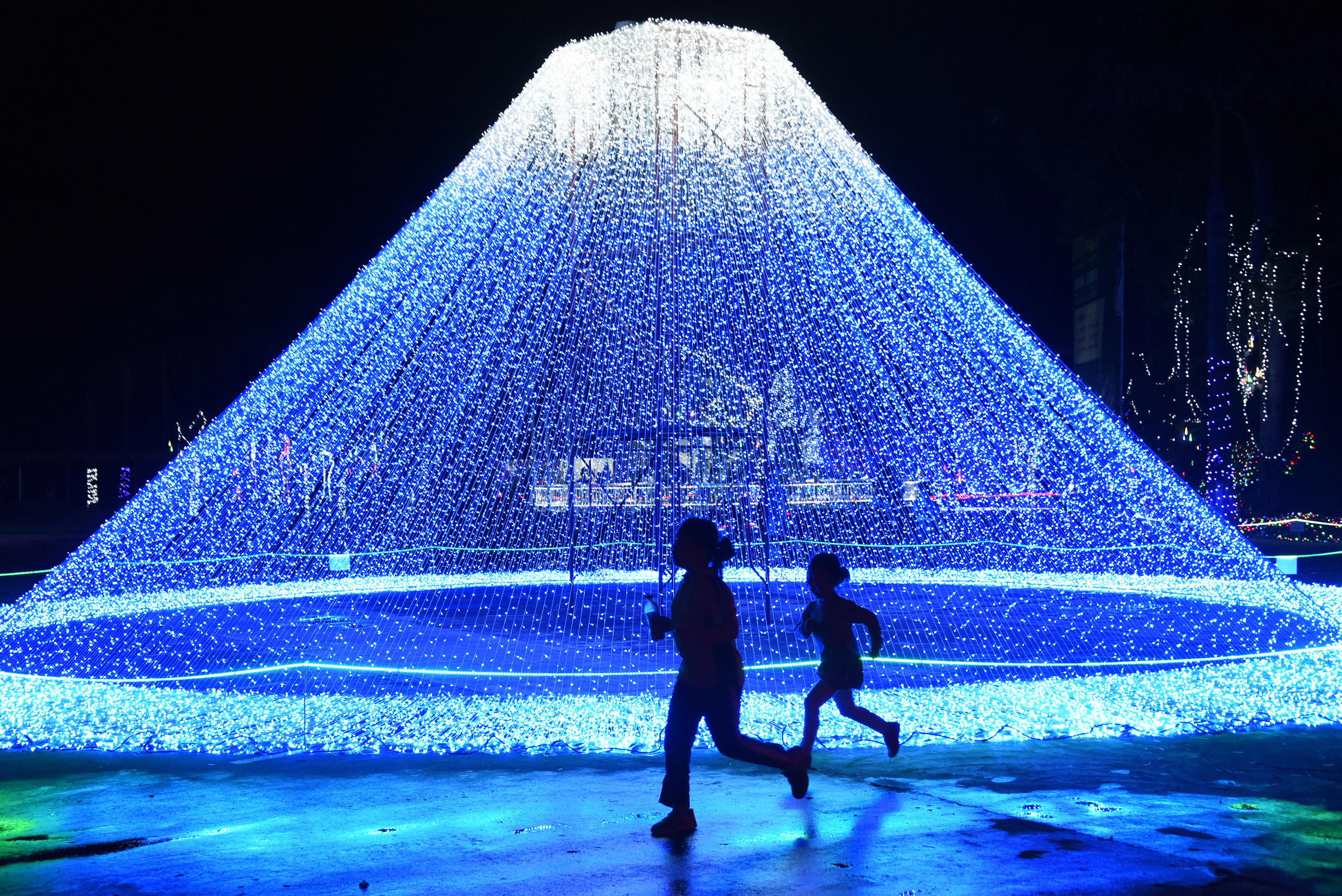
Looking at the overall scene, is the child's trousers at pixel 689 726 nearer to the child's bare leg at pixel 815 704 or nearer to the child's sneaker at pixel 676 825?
the child's sneaker at pixel 676 825

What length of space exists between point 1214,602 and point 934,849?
10850mm

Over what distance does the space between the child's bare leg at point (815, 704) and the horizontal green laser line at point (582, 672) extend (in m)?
2.82

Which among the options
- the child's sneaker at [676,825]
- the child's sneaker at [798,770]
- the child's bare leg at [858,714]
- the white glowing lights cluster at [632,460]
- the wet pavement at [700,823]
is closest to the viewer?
the wet pavement at [700,823]

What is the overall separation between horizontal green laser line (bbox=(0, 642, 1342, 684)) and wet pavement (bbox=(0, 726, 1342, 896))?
2.47 metres

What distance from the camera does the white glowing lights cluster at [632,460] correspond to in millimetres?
8422

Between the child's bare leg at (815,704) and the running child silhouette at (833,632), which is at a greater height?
the running child silhouette at (833,632)

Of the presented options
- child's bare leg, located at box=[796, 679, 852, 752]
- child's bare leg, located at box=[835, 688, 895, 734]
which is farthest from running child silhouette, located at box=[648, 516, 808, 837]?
child's bare leg, located at box=[835, 688, 895, 734]

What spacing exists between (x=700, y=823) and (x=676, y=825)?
0.91 feet

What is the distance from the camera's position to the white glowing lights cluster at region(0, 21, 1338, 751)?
8.42 meters

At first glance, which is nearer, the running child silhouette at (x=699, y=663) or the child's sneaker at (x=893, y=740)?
the running child silhouette at (x=699, y=663)

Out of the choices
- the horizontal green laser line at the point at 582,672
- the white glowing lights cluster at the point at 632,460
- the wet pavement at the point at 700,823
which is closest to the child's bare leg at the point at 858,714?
the wet pavement at the point at 700,823

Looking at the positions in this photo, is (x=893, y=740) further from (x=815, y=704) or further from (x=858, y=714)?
(x=815, y=704)

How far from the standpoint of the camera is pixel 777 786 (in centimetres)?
607

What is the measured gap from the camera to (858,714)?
642cm
